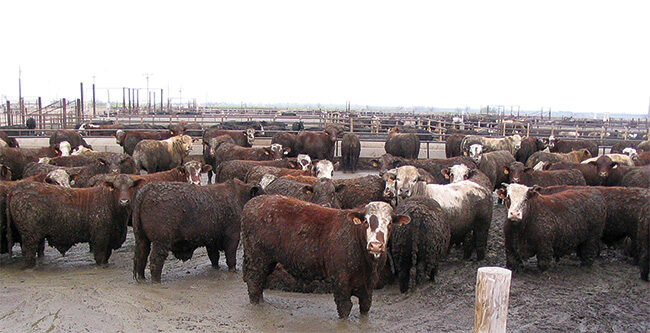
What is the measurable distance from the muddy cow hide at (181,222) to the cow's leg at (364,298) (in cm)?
242

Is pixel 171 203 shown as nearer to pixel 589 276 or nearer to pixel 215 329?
pixel 215 329

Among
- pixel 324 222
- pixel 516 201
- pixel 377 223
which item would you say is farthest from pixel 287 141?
pixel 377 223

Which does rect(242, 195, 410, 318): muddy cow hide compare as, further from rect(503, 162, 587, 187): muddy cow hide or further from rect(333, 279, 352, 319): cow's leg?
rect(503, 162, 587, 187): muddy cow hide

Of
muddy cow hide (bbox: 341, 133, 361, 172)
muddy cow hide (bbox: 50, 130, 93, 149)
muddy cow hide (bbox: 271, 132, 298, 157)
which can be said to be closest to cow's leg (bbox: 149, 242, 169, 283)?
muddy cow hide (bbox: 271, 132, 298, 157)

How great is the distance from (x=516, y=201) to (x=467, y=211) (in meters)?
0.94

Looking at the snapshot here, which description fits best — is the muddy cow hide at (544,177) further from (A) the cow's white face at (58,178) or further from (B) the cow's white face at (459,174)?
(A) the cow's white face at (58,178)

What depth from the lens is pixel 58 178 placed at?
9555 mm

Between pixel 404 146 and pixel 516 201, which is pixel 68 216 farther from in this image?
pixel 404 146

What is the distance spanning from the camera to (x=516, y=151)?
19234 millimetres

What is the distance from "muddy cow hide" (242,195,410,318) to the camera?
5.64 meters

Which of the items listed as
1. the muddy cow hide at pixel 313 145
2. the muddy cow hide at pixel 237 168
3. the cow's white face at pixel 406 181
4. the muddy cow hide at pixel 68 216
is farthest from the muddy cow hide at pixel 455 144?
the muddy cow hide at pixel 68 216

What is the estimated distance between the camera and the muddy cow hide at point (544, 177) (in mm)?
11102

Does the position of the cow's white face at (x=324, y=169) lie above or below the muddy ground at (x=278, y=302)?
above

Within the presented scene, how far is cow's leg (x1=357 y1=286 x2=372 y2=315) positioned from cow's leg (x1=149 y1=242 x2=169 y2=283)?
2710 mm
